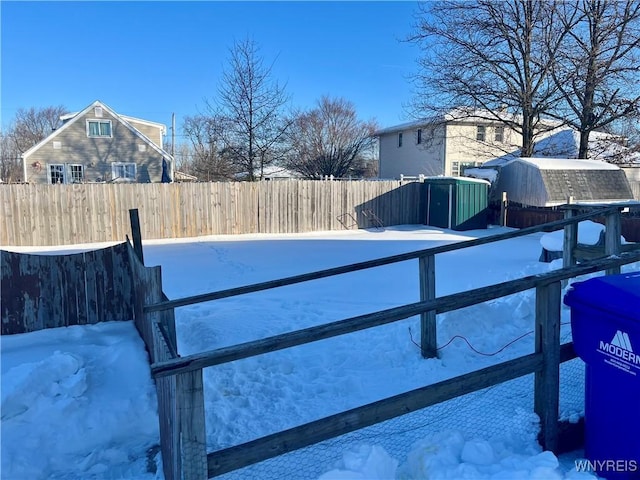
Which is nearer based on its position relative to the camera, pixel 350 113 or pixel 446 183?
pixel 446 183

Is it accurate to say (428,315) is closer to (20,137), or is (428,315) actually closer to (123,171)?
(123,171)

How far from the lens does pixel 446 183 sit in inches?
696

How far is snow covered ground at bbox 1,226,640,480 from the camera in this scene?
7.96 feet

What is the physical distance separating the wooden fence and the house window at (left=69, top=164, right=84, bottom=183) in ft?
45.1

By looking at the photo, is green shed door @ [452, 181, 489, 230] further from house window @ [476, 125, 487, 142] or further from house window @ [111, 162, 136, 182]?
house window @ [111, 162, 136, 182]

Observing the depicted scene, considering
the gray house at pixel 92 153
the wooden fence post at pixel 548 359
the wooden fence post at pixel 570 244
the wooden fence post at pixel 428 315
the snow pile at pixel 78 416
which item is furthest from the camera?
the gray house at pixel 92 153

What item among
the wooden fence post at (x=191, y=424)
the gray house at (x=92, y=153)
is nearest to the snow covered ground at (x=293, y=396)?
the wooden fence post at (x=191, y=424)

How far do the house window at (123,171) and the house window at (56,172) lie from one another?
2674 millimetres

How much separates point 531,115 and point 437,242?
1052 cm

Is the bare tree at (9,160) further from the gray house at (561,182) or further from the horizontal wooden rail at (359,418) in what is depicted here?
the horizontal wooden rail at (359,418)

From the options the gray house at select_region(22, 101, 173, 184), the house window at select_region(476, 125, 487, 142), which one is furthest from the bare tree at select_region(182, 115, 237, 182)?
the house window at select_region(476, 125, 487, 142)

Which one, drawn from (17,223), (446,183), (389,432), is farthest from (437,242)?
(17,223)

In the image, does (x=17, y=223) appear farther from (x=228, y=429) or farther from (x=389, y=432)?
(x=389, y=432)

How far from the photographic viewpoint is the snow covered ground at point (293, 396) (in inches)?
95.5
